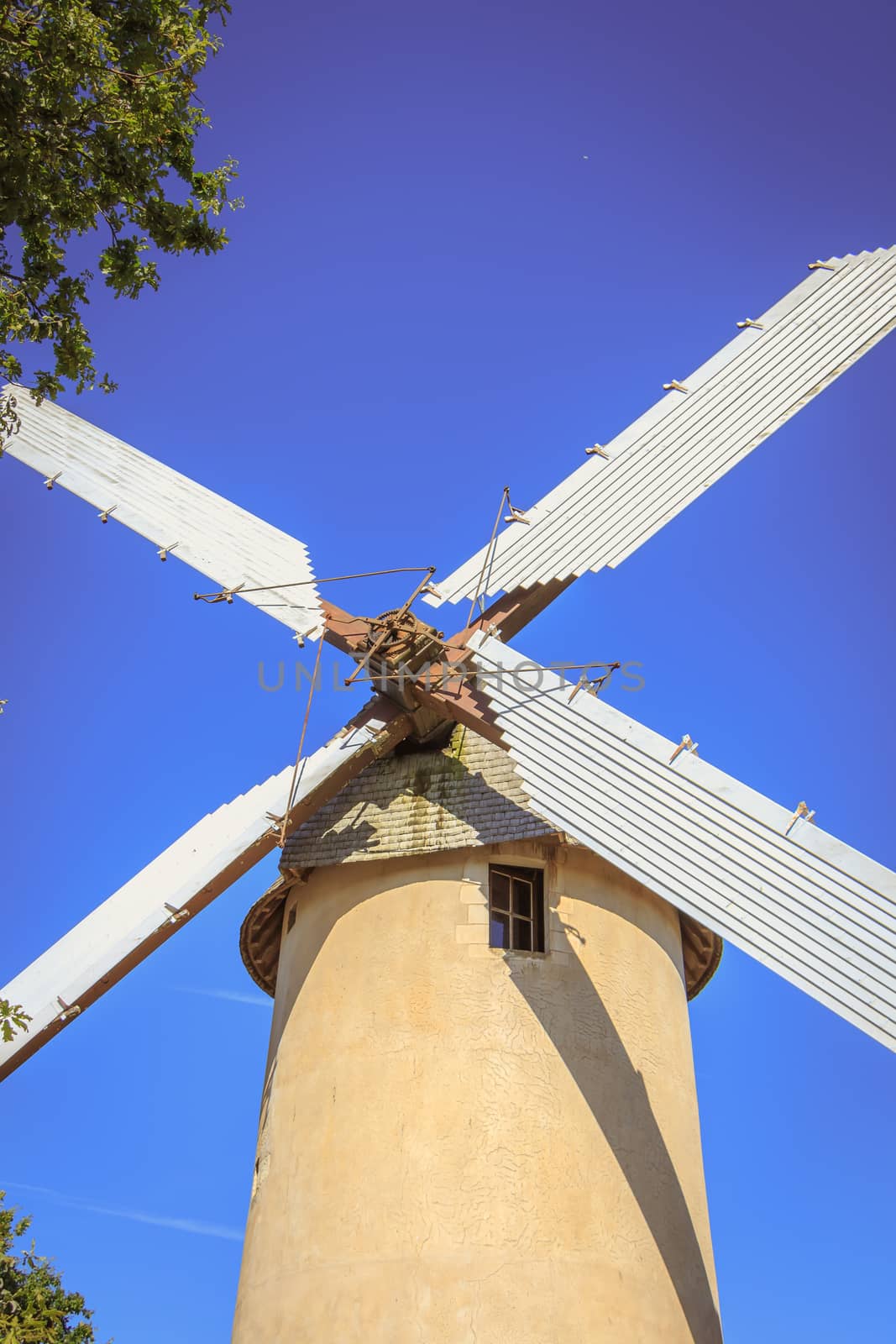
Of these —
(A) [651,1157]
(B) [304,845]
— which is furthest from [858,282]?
(A) [651,1157]

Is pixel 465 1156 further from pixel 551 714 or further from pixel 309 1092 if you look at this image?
pixel 551 714

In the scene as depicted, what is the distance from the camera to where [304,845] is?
10.8 meters

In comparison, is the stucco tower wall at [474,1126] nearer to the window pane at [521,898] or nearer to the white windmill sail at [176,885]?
the window pane at [521,898]

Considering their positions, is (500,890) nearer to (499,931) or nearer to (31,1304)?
(499,931)

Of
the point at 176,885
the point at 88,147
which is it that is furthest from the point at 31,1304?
the point at 88,147

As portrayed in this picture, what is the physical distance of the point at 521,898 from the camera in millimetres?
10445

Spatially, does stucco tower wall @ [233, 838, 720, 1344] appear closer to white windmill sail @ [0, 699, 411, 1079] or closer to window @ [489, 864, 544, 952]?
window @ [489, 864, 544, 952]

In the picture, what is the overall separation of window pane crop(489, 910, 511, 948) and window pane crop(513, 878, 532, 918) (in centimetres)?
15

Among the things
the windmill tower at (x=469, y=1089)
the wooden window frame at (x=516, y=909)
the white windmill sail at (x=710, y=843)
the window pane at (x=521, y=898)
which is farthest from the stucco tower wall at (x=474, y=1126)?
the white windmill sail at (x=710, y=843)

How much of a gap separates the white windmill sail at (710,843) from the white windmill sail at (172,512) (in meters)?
2.42

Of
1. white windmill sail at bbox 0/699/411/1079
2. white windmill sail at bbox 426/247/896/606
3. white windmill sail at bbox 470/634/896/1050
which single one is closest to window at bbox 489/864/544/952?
white windmill sail at bbox 470/634/896/1050

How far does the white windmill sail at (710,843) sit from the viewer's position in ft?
25.5

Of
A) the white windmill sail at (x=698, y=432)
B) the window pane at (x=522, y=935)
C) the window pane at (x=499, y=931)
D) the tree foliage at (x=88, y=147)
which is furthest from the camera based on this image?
the white windmill sail at (x=698, y=432)

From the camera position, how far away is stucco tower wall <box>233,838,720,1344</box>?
28.3ft
